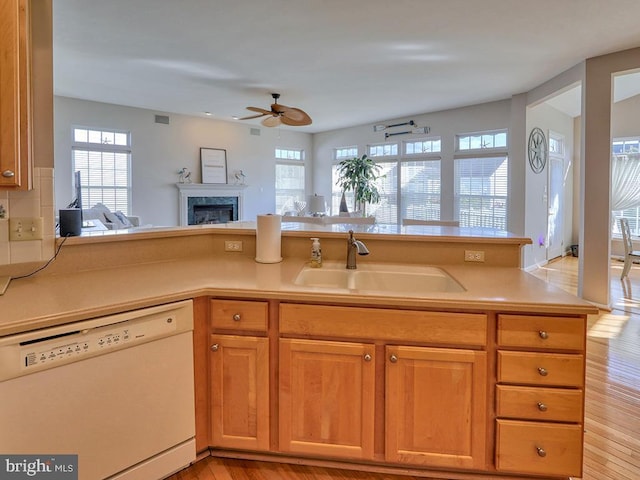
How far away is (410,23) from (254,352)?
3.26m

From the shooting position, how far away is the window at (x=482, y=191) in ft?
22.1

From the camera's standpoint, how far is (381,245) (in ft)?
7.73

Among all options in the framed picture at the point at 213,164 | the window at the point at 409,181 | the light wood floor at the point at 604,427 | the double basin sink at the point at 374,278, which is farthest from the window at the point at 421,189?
the double basin sink at the point at 374,278

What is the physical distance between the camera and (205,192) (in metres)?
8.05

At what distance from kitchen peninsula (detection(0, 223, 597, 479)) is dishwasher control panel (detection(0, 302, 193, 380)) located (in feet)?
0.19

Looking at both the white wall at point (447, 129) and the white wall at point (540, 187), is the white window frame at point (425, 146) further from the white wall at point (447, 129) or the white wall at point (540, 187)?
the white wall at point (540, 187)

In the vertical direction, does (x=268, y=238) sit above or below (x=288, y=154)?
below

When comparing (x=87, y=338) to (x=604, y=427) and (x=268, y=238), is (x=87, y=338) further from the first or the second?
(x=604, y=427)

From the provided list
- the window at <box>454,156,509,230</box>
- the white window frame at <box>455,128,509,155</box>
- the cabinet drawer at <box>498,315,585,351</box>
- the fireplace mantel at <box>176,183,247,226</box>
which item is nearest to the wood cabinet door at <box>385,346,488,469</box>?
the cabinet drawer at <box>498,315,585,351</box>

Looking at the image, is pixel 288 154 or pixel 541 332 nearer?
pixel 541 332

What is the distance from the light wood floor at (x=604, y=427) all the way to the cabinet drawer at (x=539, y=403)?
0.46 m

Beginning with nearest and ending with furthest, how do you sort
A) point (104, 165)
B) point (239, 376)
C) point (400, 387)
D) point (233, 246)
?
point (400, 387) < point (239, 376) < point (233, 246) < point (104, 165)

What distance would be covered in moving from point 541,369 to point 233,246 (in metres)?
1.79

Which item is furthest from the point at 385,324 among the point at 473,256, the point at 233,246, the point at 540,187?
the point at 540,187
